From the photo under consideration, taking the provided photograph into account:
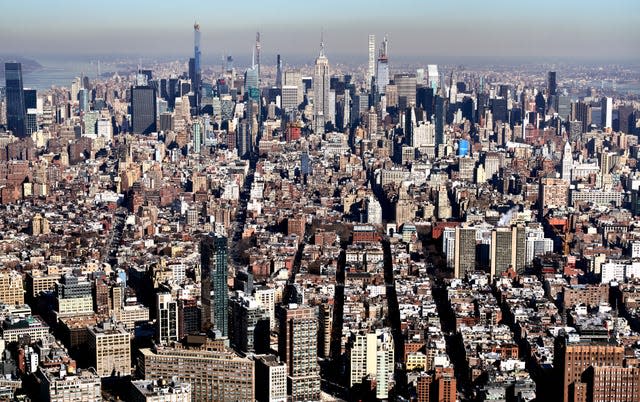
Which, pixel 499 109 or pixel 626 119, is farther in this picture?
pixel 499 109

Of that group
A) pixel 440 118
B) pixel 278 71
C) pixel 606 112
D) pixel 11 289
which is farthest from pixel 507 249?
pixel 278 71

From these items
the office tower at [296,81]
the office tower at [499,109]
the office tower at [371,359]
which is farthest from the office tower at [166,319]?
the office tower at [296,81]

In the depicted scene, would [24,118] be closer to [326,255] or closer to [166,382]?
[326,255]

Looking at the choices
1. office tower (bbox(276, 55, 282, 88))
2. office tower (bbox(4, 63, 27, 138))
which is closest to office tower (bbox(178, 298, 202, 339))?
office tower (bbox(4, 63, 27, 138))

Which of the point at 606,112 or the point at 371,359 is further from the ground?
the point at 606,112

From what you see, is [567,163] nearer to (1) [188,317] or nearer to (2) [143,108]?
(2) [143,108]

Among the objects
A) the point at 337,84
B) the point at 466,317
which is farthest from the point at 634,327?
the point at 337,84

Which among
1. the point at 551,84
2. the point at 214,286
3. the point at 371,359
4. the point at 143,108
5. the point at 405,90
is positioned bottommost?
the point at 371,359

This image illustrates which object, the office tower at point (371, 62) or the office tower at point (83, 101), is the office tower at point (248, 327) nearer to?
the office tower at point (371, 62)
